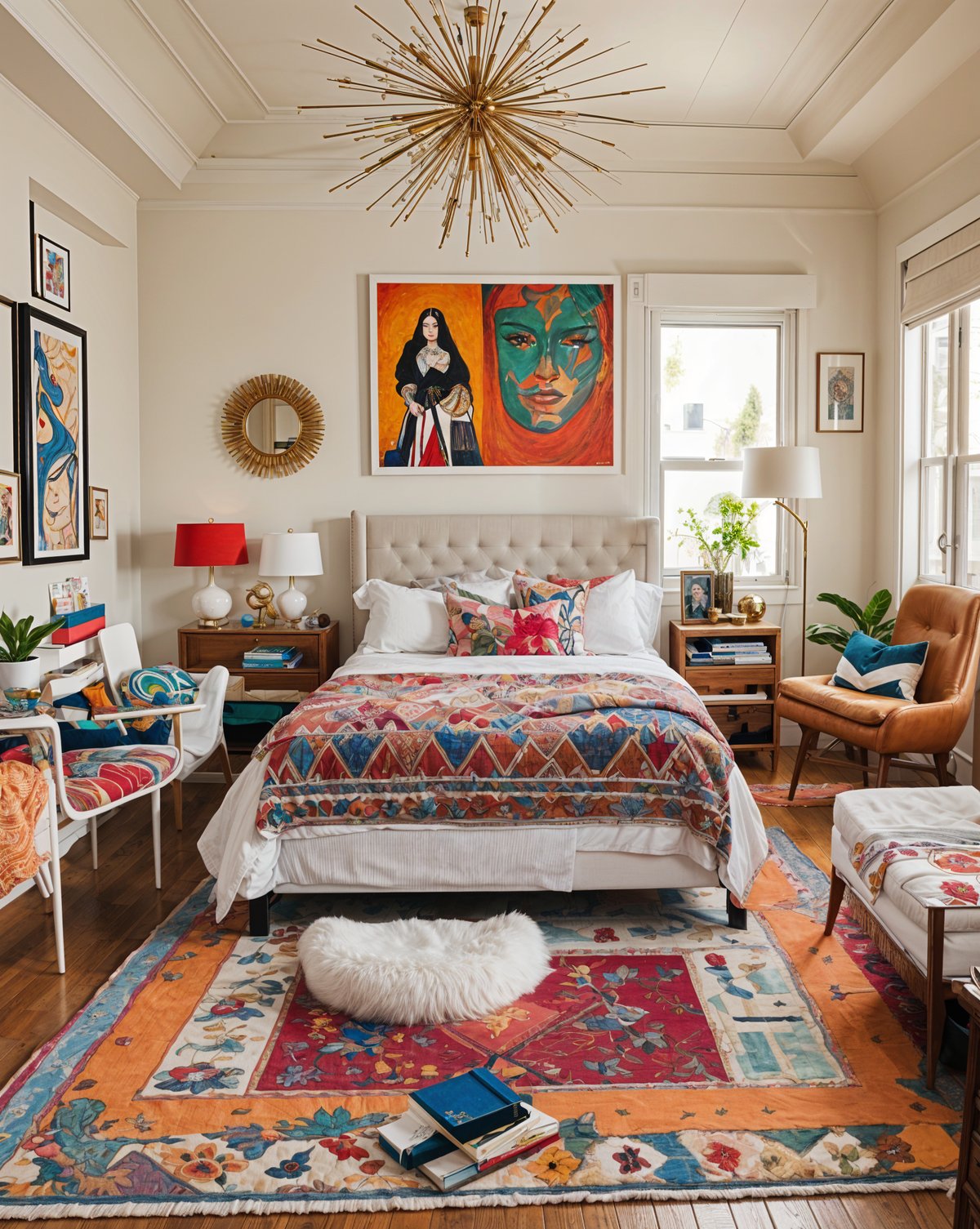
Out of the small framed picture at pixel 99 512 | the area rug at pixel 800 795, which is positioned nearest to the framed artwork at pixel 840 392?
the area rug at pixel 800 795

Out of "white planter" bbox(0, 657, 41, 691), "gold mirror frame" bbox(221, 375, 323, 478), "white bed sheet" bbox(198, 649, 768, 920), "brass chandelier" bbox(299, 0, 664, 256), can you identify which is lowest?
"white bed sheet" bbox(198, 649, 768, 920)

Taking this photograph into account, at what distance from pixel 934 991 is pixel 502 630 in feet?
8.64

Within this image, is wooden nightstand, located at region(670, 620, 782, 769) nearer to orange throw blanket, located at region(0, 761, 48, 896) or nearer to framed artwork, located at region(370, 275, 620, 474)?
framed artwork, located at region(370, 275, 620, 474)

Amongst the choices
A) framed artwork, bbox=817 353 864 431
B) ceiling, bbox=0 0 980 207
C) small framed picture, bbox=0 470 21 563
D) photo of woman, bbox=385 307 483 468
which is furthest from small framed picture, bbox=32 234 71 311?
framed artwork, bbox=817 353 864 431

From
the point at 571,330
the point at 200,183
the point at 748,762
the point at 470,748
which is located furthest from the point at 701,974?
the point at 200,183

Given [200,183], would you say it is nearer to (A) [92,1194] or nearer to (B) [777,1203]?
(A) [92,1194]

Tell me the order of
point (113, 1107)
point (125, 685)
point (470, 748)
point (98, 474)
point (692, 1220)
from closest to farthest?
point (692, 1220) → point (113, 1107) → point (470, 748) → point (125, 685) → point (98, 474)

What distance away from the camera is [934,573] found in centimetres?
516

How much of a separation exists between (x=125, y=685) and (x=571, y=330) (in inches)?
→ 117

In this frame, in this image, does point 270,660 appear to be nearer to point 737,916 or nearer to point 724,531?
point 724,531

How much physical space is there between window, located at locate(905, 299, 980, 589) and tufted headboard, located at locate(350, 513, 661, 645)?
4.65 feet

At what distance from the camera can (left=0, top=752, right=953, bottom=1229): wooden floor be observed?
1.94 m

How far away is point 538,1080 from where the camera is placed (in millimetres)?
2395

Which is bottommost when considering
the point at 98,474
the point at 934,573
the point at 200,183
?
the point at 934,573
